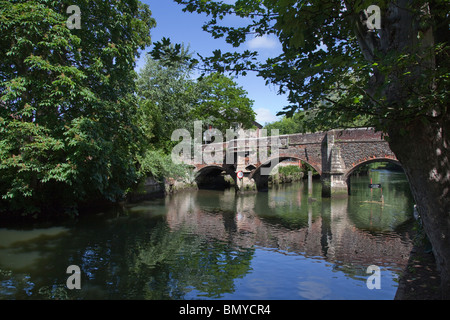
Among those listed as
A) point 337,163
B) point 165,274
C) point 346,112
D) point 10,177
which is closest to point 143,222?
point 10,177

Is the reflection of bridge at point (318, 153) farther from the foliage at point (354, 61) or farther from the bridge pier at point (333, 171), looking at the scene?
the foliage at point (354, 61)

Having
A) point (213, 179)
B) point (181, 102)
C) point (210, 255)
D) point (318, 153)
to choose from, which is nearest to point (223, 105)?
point (181, 102)

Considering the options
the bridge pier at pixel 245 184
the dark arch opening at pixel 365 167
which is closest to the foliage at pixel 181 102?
the bridge pier at pixel 245 184

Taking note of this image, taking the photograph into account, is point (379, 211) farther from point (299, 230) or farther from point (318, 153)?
point (318, 153)

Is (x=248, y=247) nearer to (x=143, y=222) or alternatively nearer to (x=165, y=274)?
(x=165, y=274)

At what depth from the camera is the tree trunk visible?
3.58m

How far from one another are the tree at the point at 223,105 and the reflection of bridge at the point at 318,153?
18.2 feet

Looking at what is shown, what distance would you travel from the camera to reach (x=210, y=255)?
9.05m

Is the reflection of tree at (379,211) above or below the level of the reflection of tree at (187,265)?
above

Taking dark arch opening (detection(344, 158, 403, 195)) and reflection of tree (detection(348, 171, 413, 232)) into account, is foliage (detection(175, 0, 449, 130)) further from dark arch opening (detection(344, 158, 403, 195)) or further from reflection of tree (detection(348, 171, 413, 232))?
reflection of tree (detection(348, 171, 413, 232))

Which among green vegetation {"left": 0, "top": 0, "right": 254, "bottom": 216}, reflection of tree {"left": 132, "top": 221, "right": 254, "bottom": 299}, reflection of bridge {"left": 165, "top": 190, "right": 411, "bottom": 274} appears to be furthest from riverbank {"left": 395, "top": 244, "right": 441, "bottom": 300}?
green vegetation {"left": 0, "top": 0, "right": 254, "bottom": 216}

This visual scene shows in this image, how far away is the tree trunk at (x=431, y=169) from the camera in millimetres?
3578

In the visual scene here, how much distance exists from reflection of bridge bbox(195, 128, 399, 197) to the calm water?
16.7ft
